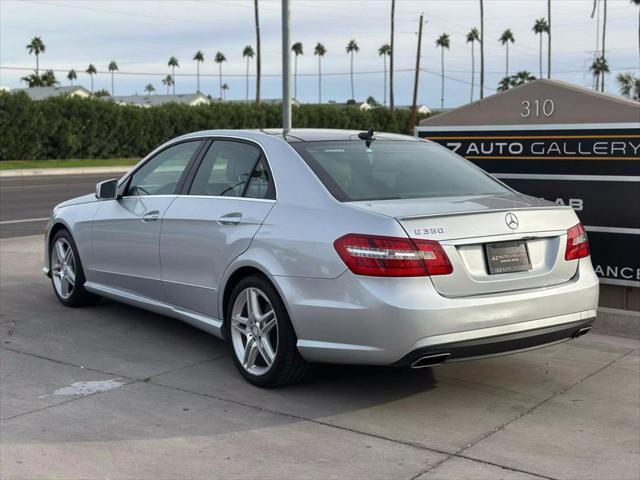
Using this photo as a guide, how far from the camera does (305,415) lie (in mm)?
4949

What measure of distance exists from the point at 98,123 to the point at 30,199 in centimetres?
2265

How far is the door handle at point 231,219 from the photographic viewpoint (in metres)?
5.58

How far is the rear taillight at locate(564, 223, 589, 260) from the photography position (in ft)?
17.2

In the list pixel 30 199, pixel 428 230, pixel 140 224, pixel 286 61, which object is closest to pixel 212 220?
pixel 140 224

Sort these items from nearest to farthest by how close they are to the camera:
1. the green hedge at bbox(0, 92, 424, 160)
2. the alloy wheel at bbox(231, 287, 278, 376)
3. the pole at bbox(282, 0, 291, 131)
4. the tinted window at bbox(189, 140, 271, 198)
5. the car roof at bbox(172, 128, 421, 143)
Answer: the alloy wheel at bbox(231, 287, 278, 376), the tinted window at bbox(189, 140, 271, 198), the car roof at bbox(172, 128, 421, 143), the pole at bbox(282, 0, 291, 131), the green hedge at bbox(0, 92, 424, 160)

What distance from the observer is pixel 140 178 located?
6926mm

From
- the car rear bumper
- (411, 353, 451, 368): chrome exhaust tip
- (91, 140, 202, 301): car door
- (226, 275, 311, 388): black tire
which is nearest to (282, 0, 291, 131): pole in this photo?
(91, 140, 202, 301): car door

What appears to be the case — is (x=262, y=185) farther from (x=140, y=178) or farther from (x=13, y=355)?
(x=13, y=355)

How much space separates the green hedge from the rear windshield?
3377cm

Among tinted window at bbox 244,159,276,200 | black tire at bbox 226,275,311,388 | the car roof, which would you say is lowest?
black tire at bbox 226,275,311,388

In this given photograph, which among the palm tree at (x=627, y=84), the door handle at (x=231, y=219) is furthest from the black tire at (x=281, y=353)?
the palm tree at (x=627, y=84)

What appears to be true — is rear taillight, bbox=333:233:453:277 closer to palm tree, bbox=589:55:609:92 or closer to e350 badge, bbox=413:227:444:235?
e350 badge, bbox=413:227:444:235

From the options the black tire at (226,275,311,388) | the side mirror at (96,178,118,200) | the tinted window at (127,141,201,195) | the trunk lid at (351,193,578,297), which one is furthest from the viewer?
the side mirror at (96,178,118,200)

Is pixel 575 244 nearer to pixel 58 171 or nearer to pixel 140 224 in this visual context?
pixel 140 224
